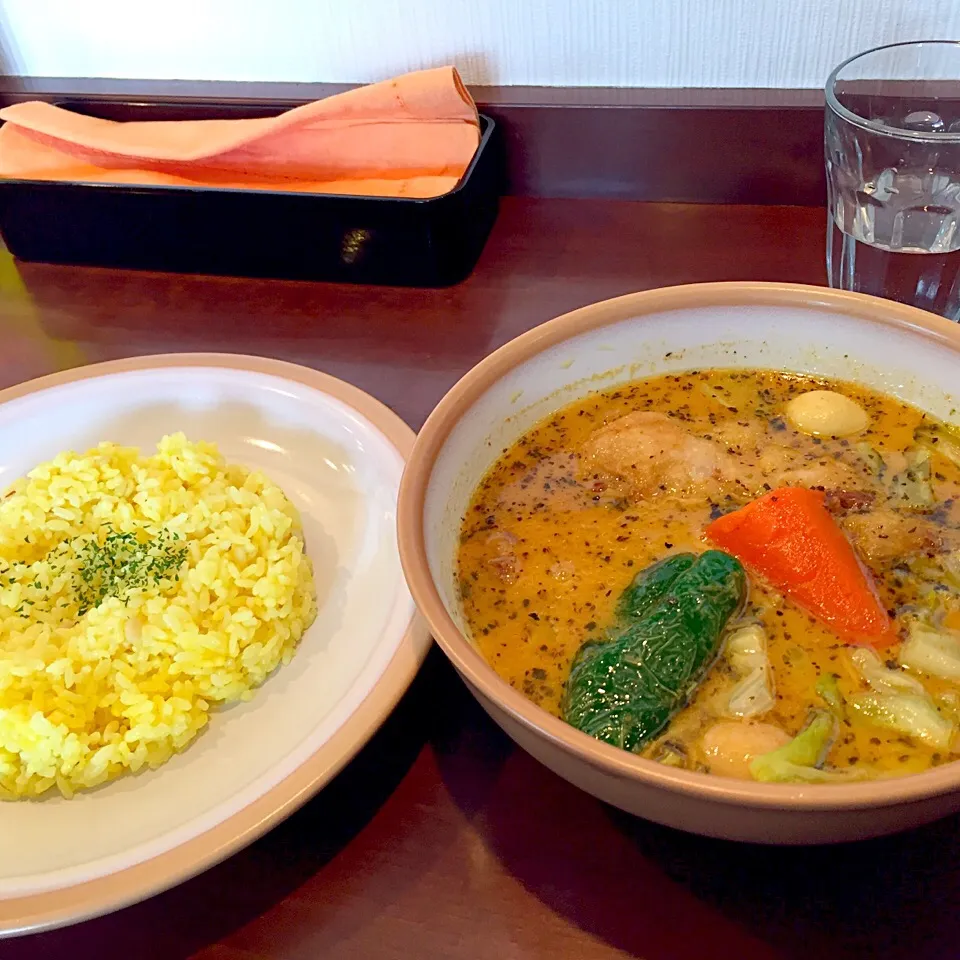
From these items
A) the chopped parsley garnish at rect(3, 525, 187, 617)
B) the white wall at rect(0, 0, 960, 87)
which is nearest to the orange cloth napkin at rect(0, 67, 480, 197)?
the white wall at rect(0, 0, 960, 87)

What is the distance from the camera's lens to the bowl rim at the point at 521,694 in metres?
0.60

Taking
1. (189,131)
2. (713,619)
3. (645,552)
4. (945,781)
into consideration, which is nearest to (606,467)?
(645,552)

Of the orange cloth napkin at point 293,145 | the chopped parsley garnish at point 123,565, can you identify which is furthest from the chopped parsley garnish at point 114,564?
the orange cloth napkin at point 293,145

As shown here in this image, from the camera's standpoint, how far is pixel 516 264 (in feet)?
5.32

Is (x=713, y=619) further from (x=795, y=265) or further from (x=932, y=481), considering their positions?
(x=795, y=265)

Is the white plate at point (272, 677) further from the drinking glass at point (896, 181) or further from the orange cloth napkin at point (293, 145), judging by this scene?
the drinking glass at point (896, 181)

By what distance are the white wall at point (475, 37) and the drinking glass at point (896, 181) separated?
4.0 inches

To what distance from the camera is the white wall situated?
1.50 metres

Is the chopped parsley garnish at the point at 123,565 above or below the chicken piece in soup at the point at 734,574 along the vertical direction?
below

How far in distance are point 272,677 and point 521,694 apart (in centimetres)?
43

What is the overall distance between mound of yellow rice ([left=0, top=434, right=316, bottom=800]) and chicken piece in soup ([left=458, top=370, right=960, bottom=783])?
0.96 ft

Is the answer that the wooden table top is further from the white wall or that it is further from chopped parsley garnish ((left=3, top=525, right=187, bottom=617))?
the white wall

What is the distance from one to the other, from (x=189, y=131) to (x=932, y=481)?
1.46m

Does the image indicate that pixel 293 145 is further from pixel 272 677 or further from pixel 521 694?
pixel 521 694
